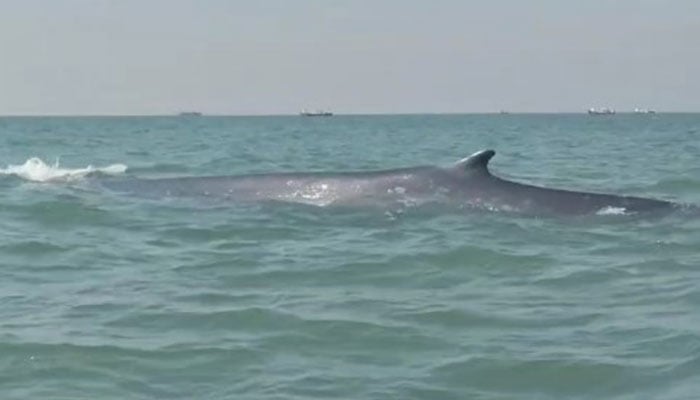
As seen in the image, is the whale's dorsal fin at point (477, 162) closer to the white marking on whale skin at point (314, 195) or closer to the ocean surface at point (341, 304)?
the ocean surface at point (341, 304)

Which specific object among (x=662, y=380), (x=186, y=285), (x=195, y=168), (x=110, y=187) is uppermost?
(x=195, y=168)

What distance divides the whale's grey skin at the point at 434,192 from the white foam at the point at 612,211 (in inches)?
0.5

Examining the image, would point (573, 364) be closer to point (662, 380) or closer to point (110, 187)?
point (662, 380)

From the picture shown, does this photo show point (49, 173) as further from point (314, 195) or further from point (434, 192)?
point (434, 192)

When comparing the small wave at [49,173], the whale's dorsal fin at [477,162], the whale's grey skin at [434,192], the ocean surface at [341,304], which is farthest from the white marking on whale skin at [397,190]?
the small wave at [49,173]

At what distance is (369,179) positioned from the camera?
697 inches

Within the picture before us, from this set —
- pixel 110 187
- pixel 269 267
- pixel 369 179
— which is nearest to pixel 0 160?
pixel 110 187

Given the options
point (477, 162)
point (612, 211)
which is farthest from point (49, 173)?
point (612, 211)

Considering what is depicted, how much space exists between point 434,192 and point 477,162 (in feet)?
3.21

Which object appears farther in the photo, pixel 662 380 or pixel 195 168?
pixel 195 168

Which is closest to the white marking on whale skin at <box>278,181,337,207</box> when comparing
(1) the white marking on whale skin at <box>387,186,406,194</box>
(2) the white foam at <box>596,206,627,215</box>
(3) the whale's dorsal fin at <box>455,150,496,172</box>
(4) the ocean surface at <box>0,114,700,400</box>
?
(4) the ocean surface at <box>0,114,700,400</box>

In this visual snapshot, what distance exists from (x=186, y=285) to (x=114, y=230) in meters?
5.05

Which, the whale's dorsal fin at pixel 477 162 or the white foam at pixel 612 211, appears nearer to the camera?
the whale's dorsal fin at pixel 477 162

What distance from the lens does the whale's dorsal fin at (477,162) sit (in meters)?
15.7
